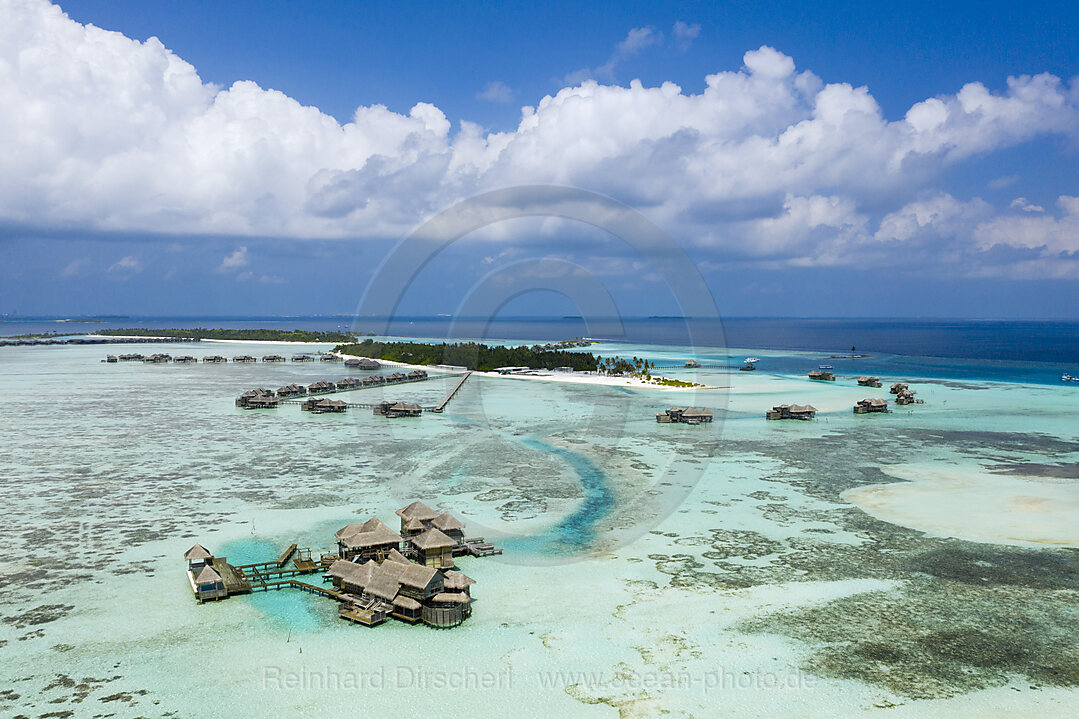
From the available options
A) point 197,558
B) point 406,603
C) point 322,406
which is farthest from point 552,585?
point 322,406

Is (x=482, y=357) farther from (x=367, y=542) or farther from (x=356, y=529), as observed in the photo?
(x=367, y=542)

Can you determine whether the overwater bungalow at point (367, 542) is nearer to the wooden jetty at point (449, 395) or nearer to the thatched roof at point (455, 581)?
the thatched roof at point (455, 581)

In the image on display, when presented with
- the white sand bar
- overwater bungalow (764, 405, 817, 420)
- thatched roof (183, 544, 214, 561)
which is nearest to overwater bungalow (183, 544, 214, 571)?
thatched roof (183, 544, 214, 561)

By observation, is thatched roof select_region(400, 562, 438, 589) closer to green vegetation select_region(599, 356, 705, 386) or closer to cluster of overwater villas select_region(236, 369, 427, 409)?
cluster of overwater villas select_region(236, 369, 427, 409)

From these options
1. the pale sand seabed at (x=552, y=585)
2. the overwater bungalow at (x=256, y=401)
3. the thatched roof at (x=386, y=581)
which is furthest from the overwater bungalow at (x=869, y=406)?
the overwater bungalow at (x=256, y=401)

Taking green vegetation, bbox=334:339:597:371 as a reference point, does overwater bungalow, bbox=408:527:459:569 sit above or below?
below

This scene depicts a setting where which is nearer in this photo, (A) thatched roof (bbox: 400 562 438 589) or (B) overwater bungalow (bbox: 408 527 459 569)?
(A) thatched roof (bbox: 400 562 438 589)

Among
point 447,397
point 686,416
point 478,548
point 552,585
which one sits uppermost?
point 686,416

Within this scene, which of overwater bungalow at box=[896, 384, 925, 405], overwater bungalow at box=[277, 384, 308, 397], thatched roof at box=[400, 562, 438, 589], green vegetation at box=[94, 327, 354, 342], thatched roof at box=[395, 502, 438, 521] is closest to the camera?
thatched roof at box=[400, 562, 438, 589]
